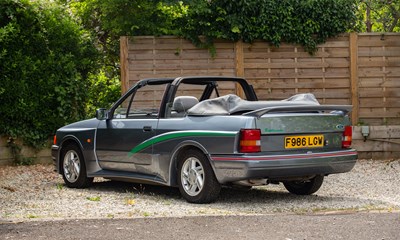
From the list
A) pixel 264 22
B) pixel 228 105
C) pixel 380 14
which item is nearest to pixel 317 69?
pixel 264 22

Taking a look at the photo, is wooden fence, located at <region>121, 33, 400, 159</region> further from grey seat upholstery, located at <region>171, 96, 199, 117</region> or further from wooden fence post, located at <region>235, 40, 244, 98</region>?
grey seat upholstery, located at <region>171, 96, 199, 117</region>

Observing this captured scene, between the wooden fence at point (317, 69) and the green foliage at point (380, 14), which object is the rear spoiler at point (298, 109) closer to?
the wooden fence at point (317, 69)

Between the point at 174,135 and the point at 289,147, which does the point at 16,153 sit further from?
the point at 289,147

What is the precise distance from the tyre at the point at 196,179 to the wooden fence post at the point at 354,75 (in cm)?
638

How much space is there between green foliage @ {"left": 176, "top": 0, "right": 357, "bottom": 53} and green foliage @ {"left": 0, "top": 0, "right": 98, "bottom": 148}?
7.06 ft

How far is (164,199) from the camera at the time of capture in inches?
382

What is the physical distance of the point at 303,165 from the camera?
9.04 metres

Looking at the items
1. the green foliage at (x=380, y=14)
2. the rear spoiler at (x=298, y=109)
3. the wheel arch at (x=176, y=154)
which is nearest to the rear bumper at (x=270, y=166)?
the wheel arch at (x=176, y=154)

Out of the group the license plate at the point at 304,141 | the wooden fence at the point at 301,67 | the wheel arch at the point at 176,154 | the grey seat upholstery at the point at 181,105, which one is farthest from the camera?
the wooden fence at the point at 301,67

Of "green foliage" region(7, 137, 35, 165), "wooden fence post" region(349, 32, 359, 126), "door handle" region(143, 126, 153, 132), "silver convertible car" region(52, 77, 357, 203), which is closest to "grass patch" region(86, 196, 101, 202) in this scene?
"silver convertible car" region(52, 77, 357, 203)

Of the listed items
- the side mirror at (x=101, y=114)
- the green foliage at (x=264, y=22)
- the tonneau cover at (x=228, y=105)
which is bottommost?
the side mirror at (x=101, y=114)

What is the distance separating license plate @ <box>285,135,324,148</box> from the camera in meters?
9.07

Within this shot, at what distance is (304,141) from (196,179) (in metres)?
1.33

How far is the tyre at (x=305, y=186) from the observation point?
10016 mm
